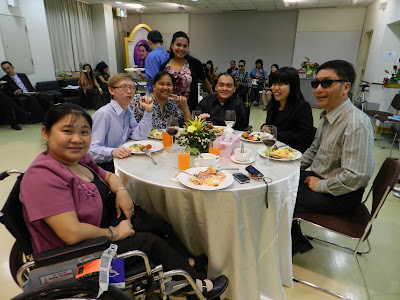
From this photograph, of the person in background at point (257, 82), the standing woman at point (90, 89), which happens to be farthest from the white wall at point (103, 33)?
the person in background at point (257, 82)

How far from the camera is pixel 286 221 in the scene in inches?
60.2

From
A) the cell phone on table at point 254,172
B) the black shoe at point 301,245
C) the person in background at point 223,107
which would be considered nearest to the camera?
the cell phone on table at point 254,172

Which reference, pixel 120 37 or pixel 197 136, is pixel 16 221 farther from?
pixel 120 37

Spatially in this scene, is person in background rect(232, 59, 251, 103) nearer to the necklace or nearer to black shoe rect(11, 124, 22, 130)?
black shoe rect(11, 124, 22, 130)

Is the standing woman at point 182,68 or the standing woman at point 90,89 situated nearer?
the standing woman at point 182,68

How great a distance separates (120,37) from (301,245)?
1038 centimetres

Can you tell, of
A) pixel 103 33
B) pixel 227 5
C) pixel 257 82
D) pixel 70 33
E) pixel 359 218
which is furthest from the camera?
pixel 103 33

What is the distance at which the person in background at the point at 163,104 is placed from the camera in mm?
2338

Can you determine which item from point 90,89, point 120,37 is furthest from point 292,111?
point 120,37

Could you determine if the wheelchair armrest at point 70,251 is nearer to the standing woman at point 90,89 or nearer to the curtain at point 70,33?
the standing woman at point 90,89

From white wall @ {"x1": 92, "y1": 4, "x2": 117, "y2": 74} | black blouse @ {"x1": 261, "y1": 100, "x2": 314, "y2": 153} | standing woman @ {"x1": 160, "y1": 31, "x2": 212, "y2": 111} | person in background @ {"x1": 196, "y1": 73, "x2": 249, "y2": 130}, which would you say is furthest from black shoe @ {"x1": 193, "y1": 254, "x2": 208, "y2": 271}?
white wall @ {"x1": 92, "y1": 4, "x2": 117, "y2": 74}

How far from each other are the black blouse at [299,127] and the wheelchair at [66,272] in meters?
1.61

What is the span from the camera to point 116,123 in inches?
81.7

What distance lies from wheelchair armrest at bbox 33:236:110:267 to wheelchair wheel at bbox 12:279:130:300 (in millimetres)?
93
